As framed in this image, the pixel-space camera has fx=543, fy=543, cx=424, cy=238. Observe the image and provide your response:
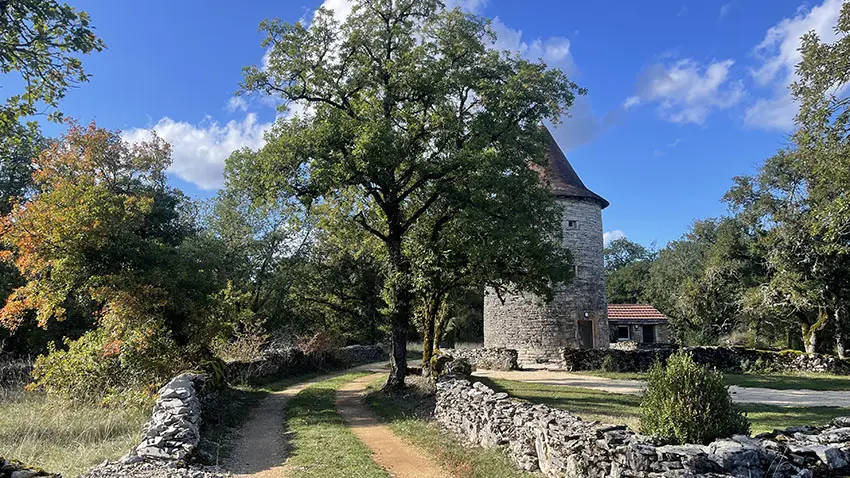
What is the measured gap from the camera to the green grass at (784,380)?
19078 mm

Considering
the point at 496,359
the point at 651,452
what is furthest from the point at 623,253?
the point at 651,452

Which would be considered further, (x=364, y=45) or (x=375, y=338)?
(x=375, y=338)

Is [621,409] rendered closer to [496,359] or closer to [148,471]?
[148,471]

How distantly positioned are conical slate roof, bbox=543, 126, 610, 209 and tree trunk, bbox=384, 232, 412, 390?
12605mm

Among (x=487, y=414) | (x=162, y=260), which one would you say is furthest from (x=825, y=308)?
(x=162, y=260)

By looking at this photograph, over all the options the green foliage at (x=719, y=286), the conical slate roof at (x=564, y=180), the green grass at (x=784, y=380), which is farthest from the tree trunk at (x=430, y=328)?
the green foliage at (x=719, y=286)

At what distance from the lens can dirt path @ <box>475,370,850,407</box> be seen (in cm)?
1516

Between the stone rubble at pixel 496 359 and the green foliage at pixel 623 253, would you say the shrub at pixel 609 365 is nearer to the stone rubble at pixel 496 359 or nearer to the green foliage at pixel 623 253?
the stone rubble at pixel 496 359

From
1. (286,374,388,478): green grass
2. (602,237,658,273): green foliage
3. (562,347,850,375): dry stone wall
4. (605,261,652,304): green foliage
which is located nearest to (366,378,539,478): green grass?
(286,374,388,478): green grass

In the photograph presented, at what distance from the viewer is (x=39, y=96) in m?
9.51

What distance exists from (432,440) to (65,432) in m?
6.87

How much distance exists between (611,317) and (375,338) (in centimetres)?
1755

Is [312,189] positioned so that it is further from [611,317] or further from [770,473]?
[611,317]

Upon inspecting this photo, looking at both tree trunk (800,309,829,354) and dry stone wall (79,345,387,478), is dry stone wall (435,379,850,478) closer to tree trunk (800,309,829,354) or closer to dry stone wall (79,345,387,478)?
dry stone wall (79,345,387,478)
